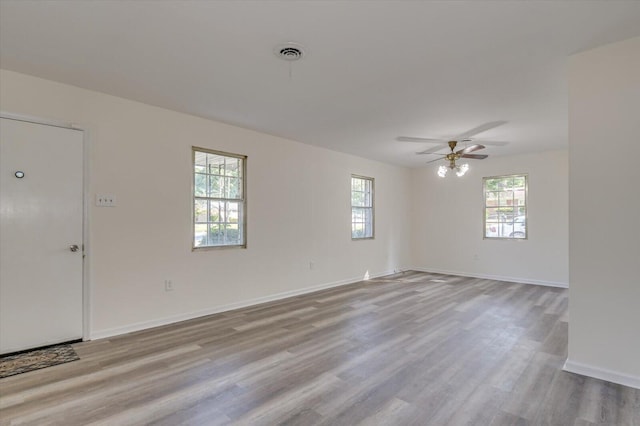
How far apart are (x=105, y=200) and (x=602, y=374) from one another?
15.2 feet

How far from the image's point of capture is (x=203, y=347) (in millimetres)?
3049

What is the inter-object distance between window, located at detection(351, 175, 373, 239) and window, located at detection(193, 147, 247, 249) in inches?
101

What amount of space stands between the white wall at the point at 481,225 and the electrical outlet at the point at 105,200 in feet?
21.0

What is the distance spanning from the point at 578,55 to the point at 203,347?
4.04m

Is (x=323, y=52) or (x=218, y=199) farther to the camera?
(x=218, y=199)

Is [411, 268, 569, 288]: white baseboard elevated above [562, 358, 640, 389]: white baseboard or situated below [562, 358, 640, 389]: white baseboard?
below

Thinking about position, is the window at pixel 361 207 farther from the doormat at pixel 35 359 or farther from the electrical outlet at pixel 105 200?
the doormat at pixel 35 359

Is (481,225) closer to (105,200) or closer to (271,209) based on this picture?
(271,209)

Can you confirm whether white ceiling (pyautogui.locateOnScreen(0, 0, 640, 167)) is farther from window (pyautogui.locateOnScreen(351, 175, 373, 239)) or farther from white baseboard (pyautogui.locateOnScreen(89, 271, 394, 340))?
window (pyautogui.locateOnScreen(351, 175, 373, 239))

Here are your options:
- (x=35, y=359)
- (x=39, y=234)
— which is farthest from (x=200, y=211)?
(x=35, y=359)

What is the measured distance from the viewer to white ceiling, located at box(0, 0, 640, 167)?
6.71 feet

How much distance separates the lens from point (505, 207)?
21.8ft

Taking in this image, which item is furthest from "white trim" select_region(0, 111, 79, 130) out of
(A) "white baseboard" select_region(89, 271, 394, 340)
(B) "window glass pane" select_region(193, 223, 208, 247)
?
(A) "white baseboard" select_region(89, 271, 394, 340)

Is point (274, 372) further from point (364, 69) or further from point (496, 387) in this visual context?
point (364, 69)
